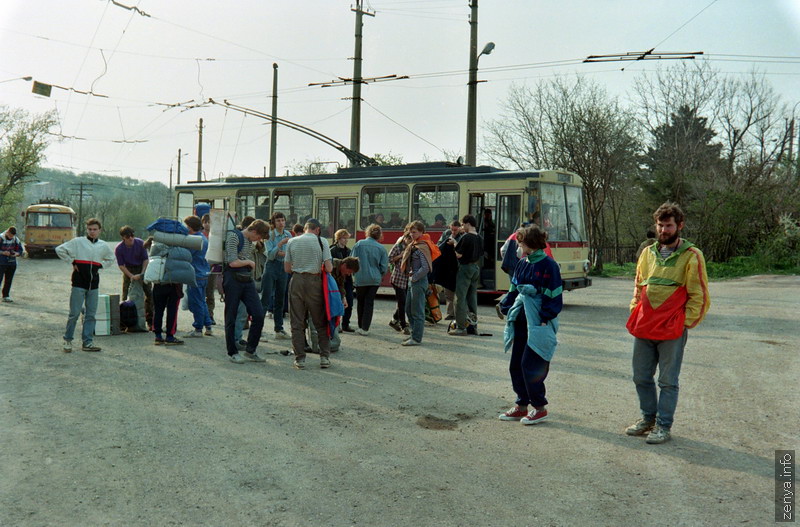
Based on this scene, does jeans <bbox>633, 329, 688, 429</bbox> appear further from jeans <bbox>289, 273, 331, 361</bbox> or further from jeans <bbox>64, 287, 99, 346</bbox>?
jeans <bbox>64, 287, 99, 346</bbox>

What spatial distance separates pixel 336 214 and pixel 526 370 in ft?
43.1

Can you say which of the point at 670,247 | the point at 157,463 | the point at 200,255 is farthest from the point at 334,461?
the point at 200,255

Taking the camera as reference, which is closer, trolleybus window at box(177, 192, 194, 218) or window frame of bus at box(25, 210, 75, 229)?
trolleybus window at box(177, 192, 194, 218)

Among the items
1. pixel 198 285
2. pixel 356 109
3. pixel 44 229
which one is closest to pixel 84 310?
pixel 198 285

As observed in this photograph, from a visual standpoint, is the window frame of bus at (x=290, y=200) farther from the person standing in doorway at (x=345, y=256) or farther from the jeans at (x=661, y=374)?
the jeans at (x=661, y=374)

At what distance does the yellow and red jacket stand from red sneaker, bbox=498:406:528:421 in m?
1.22

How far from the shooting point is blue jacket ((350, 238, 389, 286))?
37.3ft

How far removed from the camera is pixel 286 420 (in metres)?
6.27

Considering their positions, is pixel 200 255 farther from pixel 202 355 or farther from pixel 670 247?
→ pixel 670 247

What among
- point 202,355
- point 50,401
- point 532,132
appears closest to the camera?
point 50,401

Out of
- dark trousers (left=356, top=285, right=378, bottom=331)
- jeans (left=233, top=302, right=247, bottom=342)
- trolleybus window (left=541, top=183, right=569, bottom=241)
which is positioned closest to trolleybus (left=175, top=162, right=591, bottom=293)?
trolleybus window (left=541, top=183, right=569, bottom=241)

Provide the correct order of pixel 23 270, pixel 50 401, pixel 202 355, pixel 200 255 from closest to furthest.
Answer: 1. pixel 50 401
2. pixel 202 355
3. pixel 200 255
4. pixel 23 270

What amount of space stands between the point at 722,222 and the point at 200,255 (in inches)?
946

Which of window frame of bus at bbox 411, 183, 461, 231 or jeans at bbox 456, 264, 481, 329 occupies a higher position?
window frame of bus at bbox 411, 183, 461, 231
